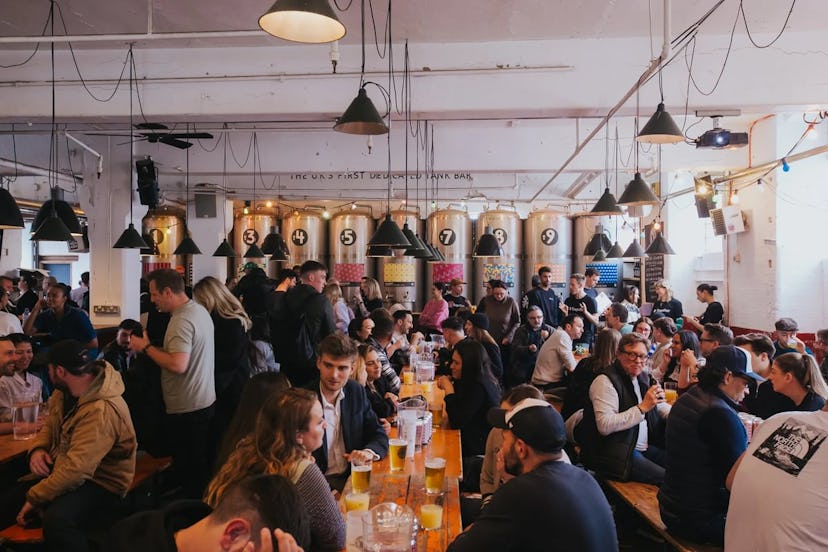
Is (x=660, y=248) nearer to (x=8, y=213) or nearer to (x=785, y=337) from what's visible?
(x=785, y=337)

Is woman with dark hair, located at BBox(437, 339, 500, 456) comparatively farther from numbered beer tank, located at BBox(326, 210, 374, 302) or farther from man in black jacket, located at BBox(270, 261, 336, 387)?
numbered beer tank, located at BBox(326, 210, 374, 302)

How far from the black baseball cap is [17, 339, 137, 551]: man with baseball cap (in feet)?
7.25

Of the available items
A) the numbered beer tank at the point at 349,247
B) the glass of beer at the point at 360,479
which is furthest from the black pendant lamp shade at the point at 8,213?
the numbered beer tank at the point at 349,247

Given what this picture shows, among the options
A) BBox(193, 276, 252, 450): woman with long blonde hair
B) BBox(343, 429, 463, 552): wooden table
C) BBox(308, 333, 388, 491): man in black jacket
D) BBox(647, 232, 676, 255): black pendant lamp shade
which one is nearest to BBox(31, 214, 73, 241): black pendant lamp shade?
BBox(193, 276, 252, 450): woman with long blonde hair

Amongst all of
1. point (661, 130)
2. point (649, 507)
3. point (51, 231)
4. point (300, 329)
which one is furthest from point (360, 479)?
point (51, 231)

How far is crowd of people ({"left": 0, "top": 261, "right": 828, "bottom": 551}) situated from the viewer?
85.4 inches

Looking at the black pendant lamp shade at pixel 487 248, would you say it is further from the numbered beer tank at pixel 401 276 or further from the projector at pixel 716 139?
the numbered beer tank at pixel 401 276

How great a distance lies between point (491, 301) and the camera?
8.77 meters

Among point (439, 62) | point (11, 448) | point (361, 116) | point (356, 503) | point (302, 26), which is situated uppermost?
point (439, 62)

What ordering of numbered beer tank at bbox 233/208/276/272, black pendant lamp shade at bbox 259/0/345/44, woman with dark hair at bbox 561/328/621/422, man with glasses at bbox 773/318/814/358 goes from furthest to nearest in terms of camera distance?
numbered beer tank at bbox 233/208/276/272 → man with glasses at bbox 773/318/814/358 → woman with dark hair at bbox 561/328/621/422 → black pendant lamp shade at bbox 259/0/345/44

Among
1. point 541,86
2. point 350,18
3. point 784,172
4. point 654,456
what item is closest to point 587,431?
point 654,456

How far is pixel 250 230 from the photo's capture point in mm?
15938

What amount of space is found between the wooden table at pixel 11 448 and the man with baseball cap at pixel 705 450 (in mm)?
3681

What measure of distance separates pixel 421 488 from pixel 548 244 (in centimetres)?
1283
